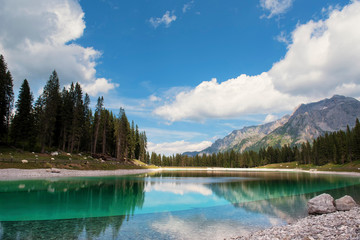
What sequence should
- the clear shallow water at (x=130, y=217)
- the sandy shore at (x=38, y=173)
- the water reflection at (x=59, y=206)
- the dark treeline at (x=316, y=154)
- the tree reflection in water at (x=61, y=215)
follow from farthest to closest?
the dark treeline at (x=316, y=154), the sandy shore at (x=38, y=173), the water reflection at (x=59, y=206), the clear shallow water at (x=130, y=217), the tree reflection in water at (x=61, y=215)

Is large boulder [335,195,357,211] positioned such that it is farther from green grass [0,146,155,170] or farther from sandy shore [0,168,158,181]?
green grass [0,146,155,170]

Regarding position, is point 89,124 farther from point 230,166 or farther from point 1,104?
point 230,166

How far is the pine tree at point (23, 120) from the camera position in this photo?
5934cm

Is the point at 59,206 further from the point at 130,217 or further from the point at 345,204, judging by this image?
the point at 345,204

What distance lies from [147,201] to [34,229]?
13838 millimetres

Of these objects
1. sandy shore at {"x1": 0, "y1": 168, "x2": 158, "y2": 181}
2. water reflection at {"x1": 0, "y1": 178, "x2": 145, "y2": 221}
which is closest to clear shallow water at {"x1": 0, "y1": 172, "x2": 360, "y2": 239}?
water reflection at {"x1": 0, "y1": 178, "x2": 145, "y2": 221}

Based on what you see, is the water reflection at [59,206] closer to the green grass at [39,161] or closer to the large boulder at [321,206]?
the large boulder at [321,206]

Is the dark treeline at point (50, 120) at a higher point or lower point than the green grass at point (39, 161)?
higher

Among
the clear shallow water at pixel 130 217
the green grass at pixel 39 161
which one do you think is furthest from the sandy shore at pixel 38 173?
the clear shallow water at pixel 130 217

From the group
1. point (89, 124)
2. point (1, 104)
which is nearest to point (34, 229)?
point (1, 104)

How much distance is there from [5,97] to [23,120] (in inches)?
371

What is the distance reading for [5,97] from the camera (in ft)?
206

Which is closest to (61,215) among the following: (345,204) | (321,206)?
(321,206)

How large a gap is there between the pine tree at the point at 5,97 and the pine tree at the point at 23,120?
2099mm
